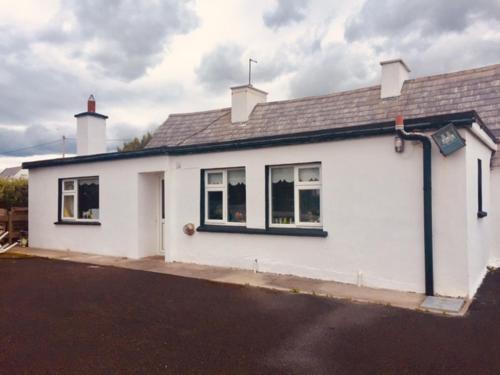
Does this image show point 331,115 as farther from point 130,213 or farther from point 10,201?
point 10,201

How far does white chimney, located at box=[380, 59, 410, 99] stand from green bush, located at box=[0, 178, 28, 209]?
13.3 metres

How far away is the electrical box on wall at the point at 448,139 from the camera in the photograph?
7066 millimetres

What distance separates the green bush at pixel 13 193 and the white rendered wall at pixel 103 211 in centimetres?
215

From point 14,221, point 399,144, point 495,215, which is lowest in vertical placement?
point 14,221

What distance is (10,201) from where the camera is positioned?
51.2ft

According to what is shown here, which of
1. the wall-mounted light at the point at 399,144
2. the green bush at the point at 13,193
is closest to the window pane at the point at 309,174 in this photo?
the wall-mounted light at the point at 399,144

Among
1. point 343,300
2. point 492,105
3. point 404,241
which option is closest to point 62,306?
point 343,300

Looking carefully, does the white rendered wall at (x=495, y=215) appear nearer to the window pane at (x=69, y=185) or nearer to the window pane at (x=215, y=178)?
the window pane at (x=215, y=178)

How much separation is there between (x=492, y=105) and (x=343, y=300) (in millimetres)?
7277

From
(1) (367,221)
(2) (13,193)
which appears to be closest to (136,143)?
(2) (13,193)

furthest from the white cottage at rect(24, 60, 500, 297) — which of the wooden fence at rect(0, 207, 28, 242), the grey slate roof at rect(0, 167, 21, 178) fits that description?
the grey slate roof at rect(0, 167, 21, 178)

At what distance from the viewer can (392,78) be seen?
1269 centimetres

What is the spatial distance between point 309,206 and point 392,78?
5.92m

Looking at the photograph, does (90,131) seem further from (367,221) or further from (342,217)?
(367,221)
